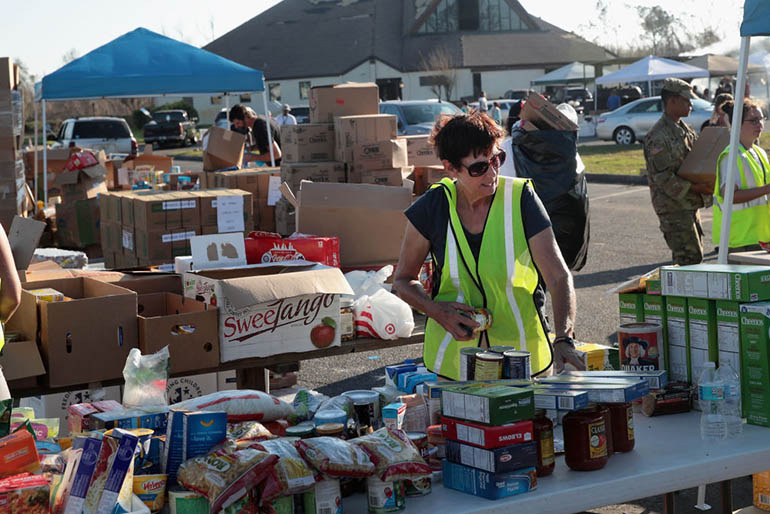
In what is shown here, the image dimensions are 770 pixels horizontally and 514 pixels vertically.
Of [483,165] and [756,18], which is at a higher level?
[756,18]

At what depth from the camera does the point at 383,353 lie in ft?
25.5

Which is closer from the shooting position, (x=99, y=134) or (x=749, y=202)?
(x=749, y=202)

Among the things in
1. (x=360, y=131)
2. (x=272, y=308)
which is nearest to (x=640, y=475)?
(x=272, y=308)

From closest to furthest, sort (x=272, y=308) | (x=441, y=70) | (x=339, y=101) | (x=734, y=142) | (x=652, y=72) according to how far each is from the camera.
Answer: (x=272, y=308) → (x=734, y=142) → (x=339, y=101) → (x=652, y=72) → (x=441, y=70)

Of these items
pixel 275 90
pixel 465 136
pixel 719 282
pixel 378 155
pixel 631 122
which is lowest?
pixel 719 282

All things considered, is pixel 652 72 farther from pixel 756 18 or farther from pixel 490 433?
pixel 490 433

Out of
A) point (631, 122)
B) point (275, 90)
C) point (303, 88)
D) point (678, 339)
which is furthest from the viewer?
point (275, 90)

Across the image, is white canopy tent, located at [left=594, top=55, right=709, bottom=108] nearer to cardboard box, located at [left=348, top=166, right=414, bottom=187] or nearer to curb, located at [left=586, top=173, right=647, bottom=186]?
curb, located at [left=586, top=173, right=647, bottom=186]

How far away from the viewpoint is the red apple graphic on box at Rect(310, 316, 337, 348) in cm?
460

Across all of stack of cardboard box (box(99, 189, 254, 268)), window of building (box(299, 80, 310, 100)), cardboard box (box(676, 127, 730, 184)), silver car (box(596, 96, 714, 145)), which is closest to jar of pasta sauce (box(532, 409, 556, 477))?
stack of cardboard box (box(99, 189, 254, 268))

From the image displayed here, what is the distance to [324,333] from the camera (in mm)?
4633

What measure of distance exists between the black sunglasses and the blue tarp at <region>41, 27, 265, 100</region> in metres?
8.37

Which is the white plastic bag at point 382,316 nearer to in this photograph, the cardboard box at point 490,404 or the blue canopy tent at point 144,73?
the cardboard box at point 490,404

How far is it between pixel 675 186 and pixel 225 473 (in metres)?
5.64
